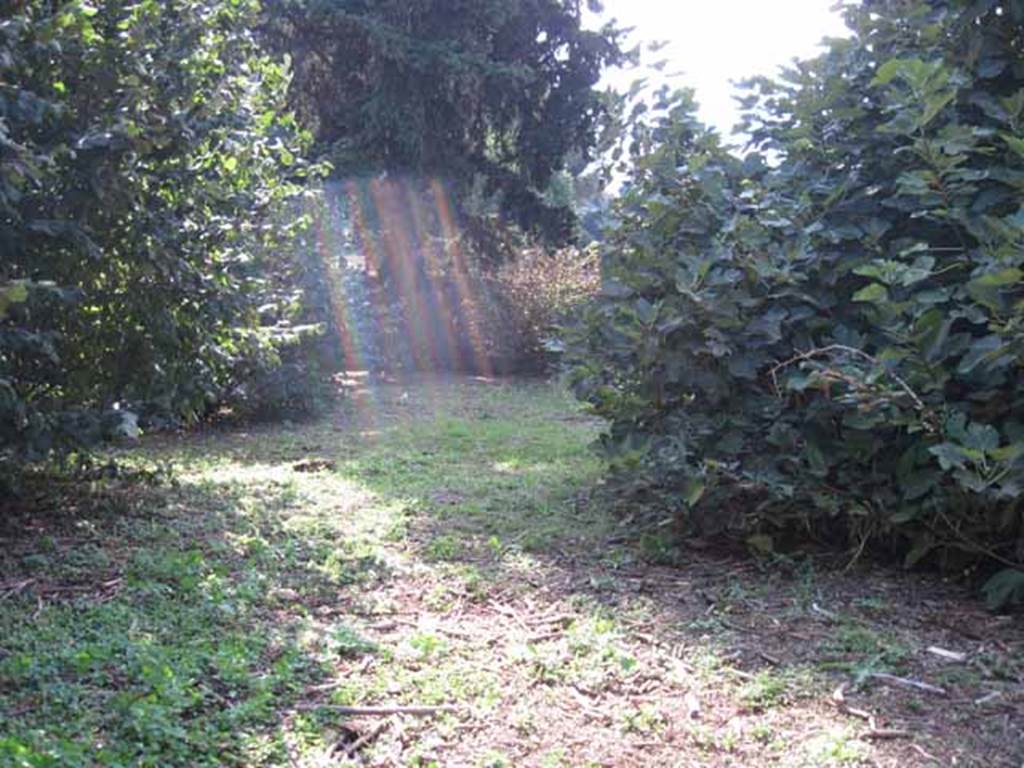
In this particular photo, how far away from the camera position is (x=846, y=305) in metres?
3.78

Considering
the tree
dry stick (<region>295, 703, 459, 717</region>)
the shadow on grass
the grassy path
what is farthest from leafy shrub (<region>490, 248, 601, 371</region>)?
dry stick (<region>295, 703, 459, 717</region>)

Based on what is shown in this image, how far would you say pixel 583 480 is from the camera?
5531 mm

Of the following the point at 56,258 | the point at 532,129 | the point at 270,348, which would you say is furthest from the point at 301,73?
the point at 56,258

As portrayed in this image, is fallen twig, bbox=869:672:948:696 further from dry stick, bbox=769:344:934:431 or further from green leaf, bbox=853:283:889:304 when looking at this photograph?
green leaf, bbox=853:283:889:304

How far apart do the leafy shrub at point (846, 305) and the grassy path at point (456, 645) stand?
1.22ft

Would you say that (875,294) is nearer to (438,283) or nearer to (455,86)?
(455,86)

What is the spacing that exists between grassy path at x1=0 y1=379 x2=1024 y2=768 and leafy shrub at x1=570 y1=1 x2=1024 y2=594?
371 millimetres

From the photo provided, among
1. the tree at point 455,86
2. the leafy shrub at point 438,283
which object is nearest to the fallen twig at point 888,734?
the leafy shrub at point 438,283

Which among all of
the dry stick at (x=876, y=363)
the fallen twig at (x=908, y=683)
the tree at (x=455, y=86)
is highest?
the tree at (x=455, y=86)

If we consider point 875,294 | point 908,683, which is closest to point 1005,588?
point 908,683

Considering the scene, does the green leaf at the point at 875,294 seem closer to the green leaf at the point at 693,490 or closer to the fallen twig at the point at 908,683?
the green leaf at the point at 693,490

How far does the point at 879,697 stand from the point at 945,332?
4.02 ft

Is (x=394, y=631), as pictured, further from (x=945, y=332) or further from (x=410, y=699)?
(x=945, y=332)

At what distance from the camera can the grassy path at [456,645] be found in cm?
233
